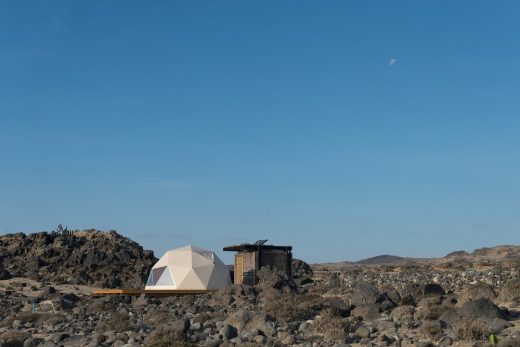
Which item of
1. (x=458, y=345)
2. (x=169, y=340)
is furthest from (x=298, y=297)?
(x=458, y=345)

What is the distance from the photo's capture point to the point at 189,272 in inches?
1423

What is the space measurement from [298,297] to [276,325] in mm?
4450

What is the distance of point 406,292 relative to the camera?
18.7 m

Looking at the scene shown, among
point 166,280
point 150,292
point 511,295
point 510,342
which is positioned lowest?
point 510,342

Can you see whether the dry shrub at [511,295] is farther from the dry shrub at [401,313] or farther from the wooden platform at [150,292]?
the wooden platform at [150,292]

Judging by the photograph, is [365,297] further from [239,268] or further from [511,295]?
[239,268]

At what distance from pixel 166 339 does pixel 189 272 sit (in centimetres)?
2295

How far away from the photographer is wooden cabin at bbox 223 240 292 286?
3278cm

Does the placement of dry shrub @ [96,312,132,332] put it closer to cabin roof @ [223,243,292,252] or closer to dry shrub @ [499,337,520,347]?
dry shrub @ [499,337,520,347]

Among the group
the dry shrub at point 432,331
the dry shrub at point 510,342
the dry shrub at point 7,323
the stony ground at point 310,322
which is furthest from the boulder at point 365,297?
the dry shrub at point 7,323

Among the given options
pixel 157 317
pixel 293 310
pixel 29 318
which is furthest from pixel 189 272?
pixel 293 310

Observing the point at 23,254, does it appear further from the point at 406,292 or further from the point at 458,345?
the point at 458,345

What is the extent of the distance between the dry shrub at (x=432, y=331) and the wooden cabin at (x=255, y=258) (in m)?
19.2

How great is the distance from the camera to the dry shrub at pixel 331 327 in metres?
13.3
